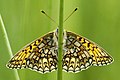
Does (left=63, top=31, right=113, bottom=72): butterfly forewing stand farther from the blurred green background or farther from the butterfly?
the blurred green background

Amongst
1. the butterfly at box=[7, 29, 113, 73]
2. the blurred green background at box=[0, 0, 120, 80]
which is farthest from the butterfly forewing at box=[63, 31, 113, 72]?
the blurred green background at box=[0, 0, 120, 80]

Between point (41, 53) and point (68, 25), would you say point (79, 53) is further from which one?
point (68, 25)

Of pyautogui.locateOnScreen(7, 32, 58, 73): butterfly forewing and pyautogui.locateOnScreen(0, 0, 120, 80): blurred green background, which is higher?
pyautogui.locateOnScreen(0, 0, 120, 80): blurred green background

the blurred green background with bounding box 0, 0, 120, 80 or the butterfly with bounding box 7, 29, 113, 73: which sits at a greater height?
the blurred green background with bounding box 0, 0, 120, 80

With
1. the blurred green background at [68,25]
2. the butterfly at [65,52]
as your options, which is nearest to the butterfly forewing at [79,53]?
the butterfly at [65,52]

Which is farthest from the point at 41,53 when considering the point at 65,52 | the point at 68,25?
the point at 68,25

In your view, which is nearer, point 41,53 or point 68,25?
point 41,53

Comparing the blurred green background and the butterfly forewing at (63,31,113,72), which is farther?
the blurred green background

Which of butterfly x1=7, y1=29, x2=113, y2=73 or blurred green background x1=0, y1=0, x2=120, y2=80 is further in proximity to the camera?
blurred green background x1=0, y1=0, x2=120, y2=80
